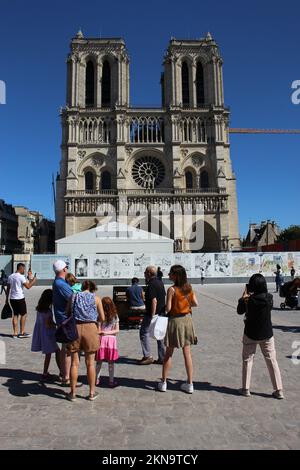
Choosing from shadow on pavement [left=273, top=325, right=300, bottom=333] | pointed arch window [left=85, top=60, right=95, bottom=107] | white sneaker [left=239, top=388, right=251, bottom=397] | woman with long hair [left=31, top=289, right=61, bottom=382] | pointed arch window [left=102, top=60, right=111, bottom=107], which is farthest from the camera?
pointed arch window [left=102, top=60, right=111, bottom=107]

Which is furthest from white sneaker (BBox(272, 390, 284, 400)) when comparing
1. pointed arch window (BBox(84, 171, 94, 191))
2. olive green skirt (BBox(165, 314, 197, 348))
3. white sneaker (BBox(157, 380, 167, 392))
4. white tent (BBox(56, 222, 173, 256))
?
pointed arch window (BBox(84, 171, 94, 191))

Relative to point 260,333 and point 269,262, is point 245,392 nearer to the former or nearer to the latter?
point 260,333

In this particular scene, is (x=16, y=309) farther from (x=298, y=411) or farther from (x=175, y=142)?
(x=175, y=142)

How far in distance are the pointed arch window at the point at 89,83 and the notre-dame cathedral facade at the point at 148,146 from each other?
0.41 ft

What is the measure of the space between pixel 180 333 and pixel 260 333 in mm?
995

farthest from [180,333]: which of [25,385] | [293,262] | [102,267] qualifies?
[293,262]

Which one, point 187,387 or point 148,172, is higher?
point 148,172

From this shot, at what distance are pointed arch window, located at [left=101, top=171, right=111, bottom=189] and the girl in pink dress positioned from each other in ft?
138

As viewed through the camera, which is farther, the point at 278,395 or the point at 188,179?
the point at 188,179

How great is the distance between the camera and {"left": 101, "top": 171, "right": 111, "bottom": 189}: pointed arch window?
4666cm

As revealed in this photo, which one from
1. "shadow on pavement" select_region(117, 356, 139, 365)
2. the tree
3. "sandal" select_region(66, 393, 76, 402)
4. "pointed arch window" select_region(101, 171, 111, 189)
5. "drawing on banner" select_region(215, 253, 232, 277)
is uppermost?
"pointed arch window" select_region(101, 171, 111, 189)

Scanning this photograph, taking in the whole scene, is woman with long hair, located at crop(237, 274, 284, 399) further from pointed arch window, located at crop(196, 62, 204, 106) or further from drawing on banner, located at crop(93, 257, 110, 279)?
pointed arch window, located at crop(196, 62, 204, 106)

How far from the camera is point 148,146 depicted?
46875mm

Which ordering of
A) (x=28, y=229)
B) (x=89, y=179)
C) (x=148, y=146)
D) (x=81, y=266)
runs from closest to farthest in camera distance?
1. (x=81, y=266)
2. (x=89, y=179)
3. (x=148, y=146)
4. (x=28, y=229)
